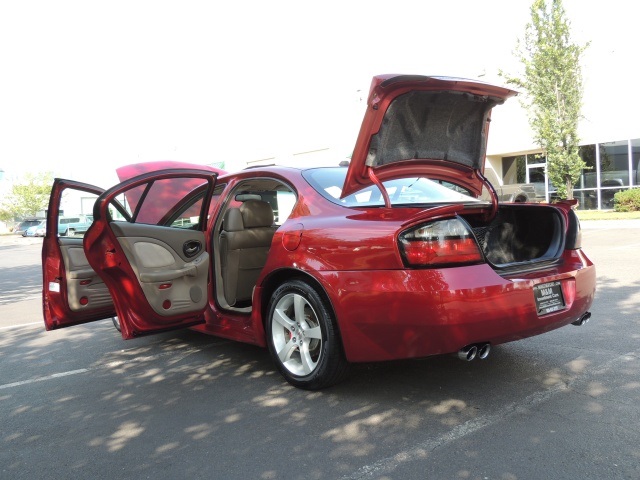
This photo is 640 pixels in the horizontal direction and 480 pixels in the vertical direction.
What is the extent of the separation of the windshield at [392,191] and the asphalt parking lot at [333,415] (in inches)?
48.6

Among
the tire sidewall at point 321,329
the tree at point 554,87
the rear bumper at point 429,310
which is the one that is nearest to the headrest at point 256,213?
the tire sidewall at point 321,329

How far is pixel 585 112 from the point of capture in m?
23.8

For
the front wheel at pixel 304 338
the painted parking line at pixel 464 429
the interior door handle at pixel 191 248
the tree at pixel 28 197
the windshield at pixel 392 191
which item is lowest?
the painted parking line at pixel 464 429

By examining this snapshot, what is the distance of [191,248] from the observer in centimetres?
462

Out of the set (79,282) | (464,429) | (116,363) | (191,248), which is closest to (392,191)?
(191,248)

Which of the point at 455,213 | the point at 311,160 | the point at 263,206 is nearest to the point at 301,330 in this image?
the point at 455,213

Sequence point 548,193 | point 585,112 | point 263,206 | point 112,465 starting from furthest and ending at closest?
point 548,193 → point 585,112 → point 263,206 → point 112,465

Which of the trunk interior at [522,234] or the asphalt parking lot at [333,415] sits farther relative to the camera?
the trunk interior at [522,234]

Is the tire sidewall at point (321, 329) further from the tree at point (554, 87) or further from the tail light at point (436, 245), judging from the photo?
the tree at point (554, 87)

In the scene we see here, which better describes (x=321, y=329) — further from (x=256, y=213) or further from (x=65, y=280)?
(x=65, y=280)

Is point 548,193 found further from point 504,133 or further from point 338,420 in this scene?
point 338,420

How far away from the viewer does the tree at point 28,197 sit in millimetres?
57812

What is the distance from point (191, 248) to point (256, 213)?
0.77 metres

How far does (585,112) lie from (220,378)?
23.7m
